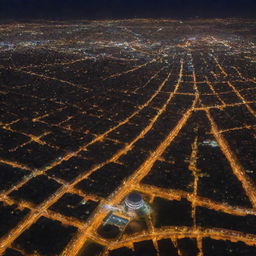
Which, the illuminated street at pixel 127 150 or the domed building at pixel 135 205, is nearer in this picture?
the illuminated street at pixel 127 150

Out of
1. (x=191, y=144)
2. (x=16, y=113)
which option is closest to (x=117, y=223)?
(x=191, y=144)

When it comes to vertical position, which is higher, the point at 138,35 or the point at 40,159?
the point at 138,35

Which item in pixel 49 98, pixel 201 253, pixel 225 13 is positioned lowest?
pixel 201 253

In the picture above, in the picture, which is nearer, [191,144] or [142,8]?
[191,144]

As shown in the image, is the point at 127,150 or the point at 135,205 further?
the point at 127,150

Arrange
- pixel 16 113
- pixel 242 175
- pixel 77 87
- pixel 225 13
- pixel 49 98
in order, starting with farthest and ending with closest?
pixel 225 13 < pixel 77 87 < pixel 49 98 < pixel 16 113 < pixel 242 175

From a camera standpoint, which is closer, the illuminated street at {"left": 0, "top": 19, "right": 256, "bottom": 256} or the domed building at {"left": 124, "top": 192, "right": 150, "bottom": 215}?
the illuminated street at {"left": 0, "top": 19, "right": 256, "bottom": 256}

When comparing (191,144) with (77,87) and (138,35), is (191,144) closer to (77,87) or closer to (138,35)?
(77,87)

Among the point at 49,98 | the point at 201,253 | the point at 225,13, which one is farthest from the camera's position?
the point at 225,13
